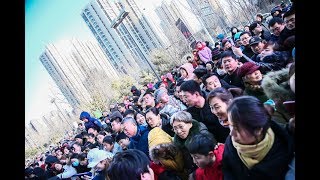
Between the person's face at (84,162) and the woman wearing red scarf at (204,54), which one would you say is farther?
the woman wearing red scarf at (204,54)

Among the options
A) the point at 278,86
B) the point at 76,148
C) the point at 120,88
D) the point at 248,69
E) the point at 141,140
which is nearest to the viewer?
the point at 278,86

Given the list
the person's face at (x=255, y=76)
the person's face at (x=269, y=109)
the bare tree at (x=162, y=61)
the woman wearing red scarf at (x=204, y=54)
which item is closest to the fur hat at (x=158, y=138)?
the person's face at (x=255, y=76)

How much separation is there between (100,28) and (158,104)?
19415 mm

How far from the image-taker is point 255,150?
3.58 feet

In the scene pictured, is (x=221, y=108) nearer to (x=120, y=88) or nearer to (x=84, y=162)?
→ (x=84, y=162)

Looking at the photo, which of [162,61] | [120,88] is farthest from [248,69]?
[162,61]

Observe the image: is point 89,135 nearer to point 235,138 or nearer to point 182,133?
point 182,133

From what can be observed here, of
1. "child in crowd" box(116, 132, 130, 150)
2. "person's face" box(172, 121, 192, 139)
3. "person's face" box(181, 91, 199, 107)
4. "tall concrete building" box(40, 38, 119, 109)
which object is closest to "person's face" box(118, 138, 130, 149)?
"child in crowd" box(116, 132, 130, 150)

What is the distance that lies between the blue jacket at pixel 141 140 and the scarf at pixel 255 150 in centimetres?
117

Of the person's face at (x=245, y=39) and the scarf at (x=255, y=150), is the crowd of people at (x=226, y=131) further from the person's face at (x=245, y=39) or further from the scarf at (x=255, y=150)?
the person's face at (x=245, y=39)

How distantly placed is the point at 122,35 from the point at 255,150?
2127 cm

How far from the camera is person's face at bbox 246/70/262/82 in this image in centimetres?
178

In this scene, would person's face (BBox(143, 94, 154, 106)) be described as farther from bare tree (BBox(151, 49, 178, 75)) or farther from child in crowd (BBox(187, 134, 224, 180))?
bare tree (BBox(151, 49, 178, 75))

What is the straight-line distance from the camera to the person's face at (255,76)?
1778 mm
